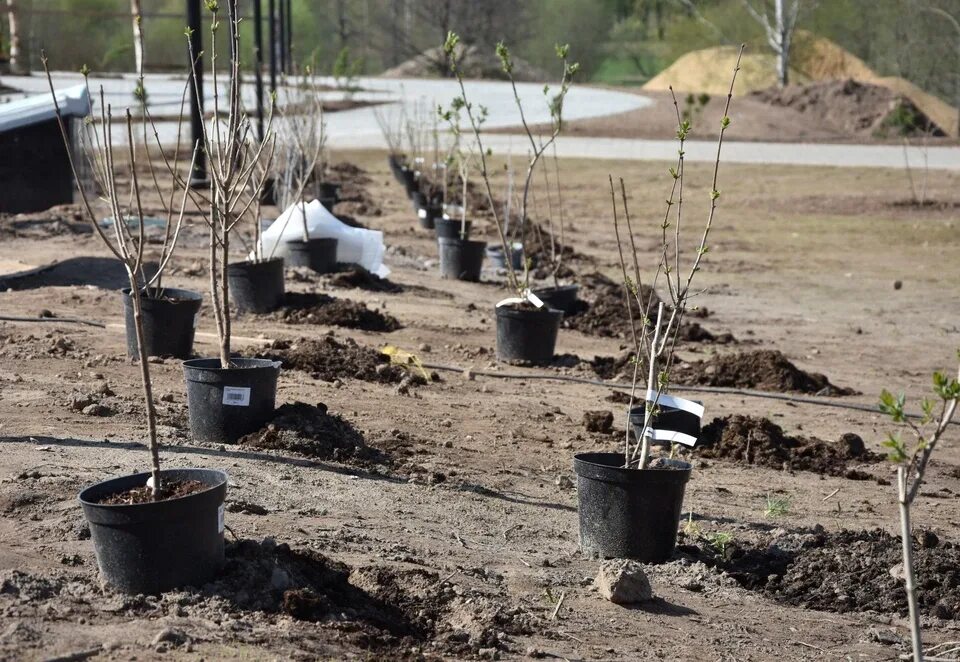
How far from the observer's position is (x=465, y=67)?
176ft

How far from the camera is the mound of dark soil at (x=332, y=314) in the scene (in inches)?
322

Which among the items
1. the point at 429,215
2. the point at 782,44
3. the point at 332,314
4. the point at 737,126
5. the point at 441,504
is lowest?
the point at 441,504

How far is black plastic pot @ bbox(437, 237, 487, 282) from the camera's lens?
10.9 metres

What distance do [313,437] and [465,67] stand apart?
49.9 metres

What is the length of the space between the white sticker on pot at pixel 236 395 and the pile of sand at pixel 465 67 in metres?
48.2

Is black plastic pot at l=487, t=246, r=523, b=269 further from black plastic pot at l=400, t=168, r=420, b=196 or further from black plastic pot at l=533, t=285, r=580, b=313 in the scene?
black plastic pot at l=400, t=168, r=420, b=196

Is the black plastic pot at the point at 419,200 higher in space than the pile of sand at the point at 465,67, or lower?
lower

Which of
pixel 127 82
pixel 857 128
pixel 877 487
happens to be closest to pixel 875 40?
pixel 857 128

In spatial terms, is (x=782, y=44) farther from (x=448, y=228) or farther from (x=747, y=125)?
(x=448, y=228)

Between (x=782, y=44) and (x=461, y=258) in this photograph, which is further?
(x=782, y=44)

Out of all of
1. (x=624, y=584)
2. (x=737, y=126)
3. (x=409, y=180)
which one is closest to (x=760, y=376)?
(x=624, y=584)

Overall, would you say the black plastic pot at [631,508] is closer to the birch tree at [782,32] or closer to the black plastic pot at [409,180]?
the black plastic pot at [409,180]

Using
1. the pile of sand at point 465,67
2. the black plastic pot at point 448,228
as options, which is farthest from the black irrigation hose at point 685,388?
the pile of sand at point 465,67

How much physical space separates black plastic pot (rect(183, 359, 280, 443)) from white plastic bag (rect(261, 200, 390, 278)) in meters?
4.84
